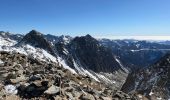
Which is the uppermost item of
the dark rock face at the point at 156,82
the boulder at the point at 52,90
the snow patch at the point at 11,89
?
the boulder at the point at 52,90

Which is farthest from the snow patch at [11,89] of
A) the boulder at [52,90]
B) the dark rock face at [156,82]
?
the dark rock face at [156,82]

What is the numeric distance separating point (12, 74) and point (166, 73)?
145360 mm

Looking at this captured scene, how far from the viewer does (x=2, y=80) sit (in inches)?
1483

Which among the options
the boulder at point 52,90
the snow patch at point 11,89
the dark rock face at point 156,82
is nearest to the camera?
the boulder at point 52,90

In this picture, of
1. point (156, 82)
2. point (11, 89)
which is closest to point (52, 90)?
point (11, 89)

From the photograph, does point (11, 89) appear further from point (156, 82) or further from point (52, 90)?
point (156, 82)

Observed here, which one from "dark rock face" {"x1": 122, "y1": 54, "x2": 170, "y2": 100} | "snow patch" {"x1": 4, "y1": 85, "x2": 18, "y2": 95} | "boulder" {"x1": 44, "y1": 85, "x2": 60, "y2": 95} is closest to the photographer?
"boulder" {"x1": 44, "y1": 85, "x2": 60, "y2": 95}

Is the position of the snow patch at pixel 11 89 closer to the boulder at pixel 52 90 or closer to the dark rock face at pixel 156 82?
the boulder at pixel 52 90

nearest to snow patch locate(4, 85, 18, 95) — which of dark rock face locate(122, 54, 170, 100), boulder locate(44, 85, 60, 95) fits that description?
boulder locate(44, 85, 60, 95)

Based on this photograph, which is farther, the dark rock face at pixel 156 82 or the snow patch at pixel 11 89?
the dark rock face at pixel 156 82

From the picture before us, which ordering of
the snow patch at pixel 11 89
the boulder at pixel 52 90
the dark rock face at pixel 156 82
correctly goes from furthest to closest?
→ 1. the dark rock face at pixel 156 82
2. the snow patch at pixel 11 89
3. the boulder at pixel 52 90

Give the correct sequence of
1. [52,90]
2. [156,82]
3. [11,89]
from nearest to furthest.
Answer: [52,90], [11,89], [156,82]

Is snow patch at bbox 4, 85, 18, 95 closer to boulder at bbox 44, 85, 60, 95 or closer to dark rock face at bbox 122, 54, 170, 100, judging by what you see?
boulder at bbox 44, 85, 60, 95

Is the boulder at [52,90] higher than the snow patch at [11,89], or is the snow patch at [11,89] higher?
the boulder at [52,90]
